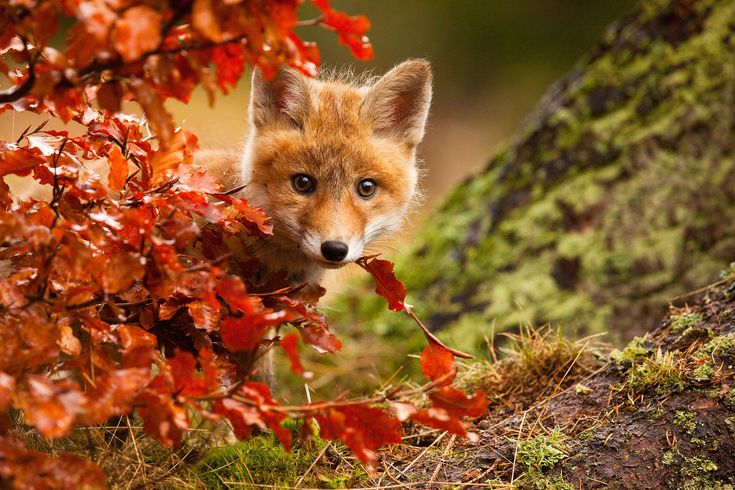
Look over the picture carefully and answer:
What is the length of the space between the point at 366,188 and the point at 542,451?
118 cm

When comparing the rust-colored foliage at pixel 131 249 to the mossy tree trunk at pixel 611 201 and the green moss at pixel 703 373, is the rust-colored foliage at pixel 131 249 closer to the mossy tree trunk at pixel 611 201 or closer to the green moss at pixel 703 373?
the green moss at pixel 703 373

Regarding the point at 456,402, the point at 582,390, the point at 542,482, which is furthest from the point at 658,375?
the point at 456,402

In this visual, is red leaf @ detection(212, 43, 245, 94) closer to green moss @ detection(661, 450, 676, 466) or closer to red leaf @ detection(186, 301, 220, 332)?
red leaf @ detection(186, 301, 220, 332)

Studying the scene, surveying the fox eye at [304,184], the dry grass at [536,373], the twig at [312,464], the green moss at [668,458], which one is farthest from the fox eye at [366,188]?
the green moss at [668,458]

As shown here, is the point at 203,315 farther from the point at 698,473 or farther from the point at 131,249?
the point at 698,473

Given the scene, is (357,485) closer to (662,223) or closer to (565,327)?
(565,327)

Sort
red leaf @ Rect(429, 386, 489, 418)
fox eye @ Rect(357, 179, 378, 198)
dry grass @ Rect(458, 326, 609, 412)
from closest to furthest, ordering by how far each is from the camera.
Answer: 1. red leaf @ Rect(429, 386, 489, 418)
2. dry grass @ Rect(458, 326, 609, 412)
3. fox eye @ Rect(357, 179, 378, 198)

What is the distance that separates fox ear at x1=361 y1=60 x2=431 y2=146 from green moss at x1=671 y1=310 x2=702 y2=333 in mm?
1224

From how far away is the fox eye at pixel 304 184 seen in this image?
249 cm

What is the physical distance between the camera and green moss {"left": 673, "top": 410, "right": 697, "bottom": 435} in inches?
69.9

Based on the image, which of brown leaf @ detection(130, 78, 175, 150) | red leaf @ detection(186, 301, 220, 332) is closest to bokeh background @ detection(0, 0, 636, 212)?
red leaf @ detection(186, 301, 220, 332)

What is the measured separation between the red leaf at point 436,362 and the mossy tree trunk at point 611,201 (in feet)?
5.26

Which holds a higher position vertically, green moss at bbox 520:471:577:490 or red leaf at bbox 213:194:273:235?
red leaf at bbox 213:194:273:235

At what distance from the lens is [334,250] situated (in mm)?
2254
